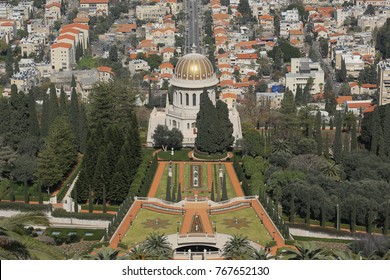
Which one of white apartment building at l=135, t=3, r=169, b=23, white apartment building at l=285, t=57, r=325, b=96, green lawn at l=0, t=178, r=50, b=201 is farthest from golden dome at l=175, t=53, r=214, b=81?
white apartment building at l=135, t=3, r=169, b=23

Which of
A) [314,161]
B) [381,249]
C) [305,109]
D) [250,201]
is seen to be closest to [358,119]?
[305,109]

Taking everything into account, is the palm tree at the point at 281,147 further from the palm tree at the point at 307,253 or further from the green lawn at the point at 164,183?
the palm tree at the point at 307,253

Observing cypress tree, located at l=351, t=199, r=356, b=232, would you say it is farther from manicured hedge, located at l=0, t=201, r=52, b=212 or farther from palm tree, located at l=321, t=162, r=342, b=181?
manicured hedge, located at l=0, t=201, r=52, b=212

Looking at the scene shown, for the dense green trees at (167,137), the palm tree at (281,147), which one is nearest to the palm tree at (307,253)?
the palm tree at (281,147)

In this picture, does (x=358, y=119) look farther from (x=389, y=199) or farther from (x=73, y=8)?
(x=73, y=8)
